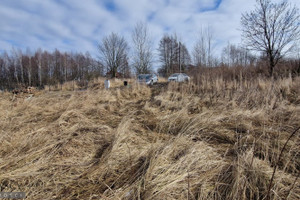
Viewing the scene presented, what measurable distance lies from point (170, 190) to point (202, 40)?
17.4 metres

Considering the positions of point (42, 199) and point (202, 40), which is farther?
point (202, 40)

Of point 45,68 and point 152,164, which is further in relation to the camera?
point 45,68

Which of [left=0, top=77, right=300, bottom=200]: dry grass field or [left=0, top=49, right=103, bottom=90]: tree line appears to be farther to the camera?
[left=0, top=49, right=103, bottom=90]: tree line

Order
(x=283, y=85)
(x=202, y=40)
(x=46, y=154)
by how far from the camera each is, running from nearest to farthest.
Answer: (x=46, y=154) → (x=283, y=85) → (x=202, y=40)

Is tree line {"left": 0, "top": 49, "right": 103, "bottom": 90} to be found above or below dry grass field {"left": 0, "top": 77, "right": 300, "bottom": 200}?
above

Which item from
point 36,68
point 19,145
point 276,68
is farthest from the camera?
point 36,68

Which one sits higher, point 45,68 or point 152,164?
point 45,68

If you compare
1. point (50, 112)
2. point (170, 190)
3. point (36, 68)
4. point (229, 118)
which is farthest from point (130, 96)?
point (36, 68)

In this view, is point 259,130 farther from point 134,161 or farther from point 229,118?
point 134,161

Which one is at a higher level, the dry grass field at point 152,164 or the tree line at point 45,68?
the tree line at point 45,68

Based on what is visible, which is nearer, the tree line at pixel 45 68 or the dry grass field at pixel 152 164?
the dry grass field at pixel 152 164

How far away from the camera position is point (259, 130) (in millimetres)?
2119

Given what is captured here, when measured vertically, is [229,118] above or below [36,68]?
below

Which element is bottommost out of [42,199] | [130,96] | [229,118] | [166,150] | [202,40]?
[42,199]
